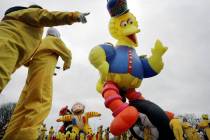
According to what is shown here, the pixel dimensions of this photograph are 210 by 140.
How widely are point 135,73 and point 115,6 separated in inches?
41.1

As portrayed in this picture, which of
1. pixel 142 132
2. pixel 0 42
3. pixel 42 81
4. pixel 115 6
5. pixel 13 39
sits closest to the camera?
pixel 0 42

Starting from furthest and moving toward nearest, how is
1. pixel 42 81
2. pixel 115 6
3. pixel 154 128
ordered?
pixel 115 6
pixel 154 128
pixel 42 81

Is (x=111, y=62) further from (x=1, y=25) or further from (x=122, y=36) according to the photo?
(x=1, y=25)

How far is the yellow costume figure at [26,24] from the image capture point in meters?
2.03

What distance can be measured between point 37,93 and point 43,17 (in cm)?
63

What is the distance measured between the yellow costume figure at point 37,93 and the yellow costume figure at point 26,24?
25cm

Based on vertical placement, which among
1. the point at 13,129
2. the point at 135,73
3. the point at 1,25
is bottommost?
the point at 13,129

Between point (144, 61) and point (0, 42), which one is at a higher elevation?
point (144, 61)

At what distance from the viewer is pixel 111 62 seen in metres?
3.78

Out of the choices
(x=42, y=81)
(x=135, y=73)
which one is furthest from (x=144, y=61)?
(x=42, y=81)

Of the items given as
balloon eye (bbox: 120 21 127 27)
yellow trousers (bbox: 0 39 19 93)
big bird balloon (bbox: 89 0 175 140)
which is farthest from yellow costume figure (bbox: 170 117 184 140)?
yellow trousers (bbox: 0 39 19 93)

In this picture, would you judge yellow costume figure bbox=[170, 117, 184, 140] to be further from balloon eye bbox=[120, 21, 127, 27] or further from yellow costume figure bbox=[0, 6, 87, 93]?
yellow costume figure bbox=[0, 6, 87, 93]

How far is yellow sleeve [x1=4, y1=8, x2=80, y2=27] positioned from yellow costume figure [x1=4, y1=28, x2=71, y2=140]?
42cm

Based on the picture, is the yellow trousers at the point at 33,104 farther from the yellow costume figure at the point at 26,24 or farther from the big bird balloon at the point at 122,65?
the big bird balloon at the point at 122,65
